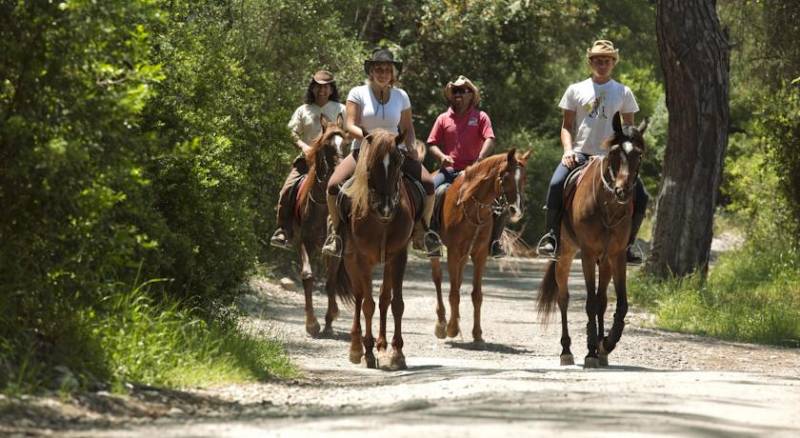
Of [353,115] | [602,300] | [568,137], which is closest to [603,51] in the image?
[568,137]

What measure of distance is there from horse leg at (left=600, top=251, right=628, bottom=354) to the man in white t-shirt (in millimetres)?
304

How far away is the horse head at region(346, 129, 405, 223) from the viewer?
1439cm

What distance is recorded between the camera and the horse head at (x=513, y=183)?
17.4 m

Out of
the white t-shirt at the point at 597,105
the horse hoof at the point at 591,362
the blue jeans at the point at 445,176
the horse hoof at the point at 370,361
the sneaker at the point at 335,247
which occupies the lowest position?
the horse hoof at the point at 370,361

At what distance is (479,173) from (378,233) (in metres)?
3.39

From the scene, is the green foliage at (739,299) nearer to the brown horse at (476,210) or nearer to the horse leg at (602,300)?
the brown horse at (476,210)

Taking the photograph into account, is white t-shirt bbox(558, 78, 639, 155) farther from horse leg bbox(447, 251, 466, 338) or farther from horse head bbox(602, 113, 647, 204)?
horse leg bbox(447, 251, 466, 338)

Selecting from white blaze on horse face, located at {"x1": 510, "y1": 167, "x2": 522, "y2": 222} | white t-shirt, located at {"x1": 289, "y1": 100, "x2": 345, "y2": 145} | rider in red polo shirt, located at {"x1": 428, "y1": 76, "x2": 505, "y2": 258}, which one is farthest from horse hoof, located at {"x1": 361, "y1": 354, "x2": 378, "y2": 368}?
white t-shirt, located at {"x1": 289, "y1": 100, "x2": 345, "y2": 145}

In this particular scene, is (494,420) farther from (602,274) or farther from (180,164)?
(602,274)

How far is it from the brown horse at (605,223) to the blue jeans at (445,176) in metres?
3.28

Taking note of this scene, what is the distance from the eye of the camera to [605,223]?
15.0m

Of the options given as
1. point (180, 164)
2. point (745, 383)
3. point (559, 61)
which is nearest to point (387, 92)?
point (180, 164)

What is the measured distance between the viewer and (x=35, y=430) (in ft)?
28.1

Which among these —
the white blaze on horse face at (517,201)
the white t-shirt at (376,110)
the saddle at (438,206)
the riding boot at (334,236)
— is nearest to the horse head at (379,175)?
the riding boot at (334,236)
